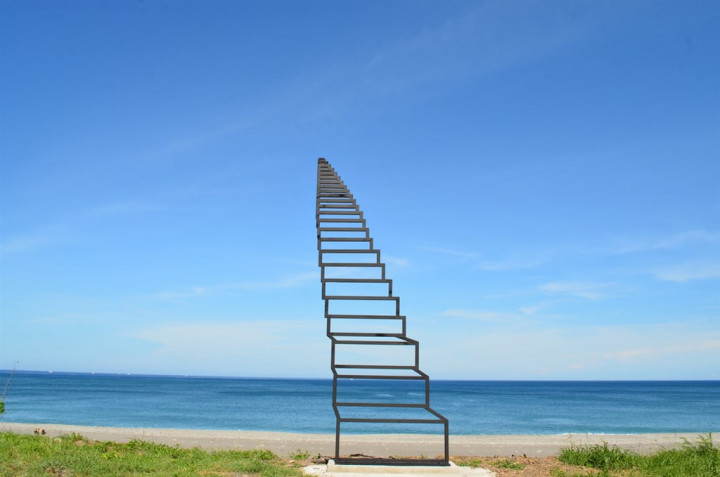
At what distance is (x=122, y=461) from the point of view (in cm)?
815

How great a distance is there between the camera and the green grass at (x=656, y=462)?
25.8ft

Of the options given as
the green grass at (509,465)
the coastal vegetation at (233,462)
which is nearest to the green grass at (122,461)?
the coastal vegetation at (233,462)

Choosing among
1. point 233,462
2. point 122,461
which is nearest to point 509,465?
point 233,462

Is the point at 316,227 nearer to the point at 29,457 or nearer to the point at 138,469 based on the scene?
the point at 138,469

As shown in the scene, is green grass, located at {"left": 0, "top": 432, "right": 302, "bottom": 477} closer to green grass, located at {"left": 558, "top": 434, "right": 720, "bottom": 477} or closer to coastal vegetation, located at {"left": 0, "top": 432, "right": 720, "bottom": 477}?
coastal vegetation, located at {"left": 0, "top": 432, "right": 720, "bottom": 477}

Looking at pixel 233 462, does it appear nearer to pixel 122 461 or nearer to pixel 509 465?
pixel 122 461

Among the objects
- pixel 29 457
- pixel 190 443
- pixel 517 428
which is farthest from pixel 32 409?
pixel 29 457

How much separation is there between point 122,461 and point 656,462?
25.9 feet

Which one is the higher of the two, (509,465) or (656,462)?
(656,462)

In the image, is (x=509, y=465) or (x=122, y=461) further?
(x=509, y=465)

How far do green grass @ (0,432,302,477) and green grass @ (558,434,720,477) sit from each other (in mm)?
4539

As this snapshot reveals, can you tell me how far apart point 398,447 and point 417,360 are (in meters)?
7.13

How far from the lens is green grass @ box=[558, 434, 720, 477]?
7859 mm

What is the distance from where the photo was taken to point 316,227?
873 cm
